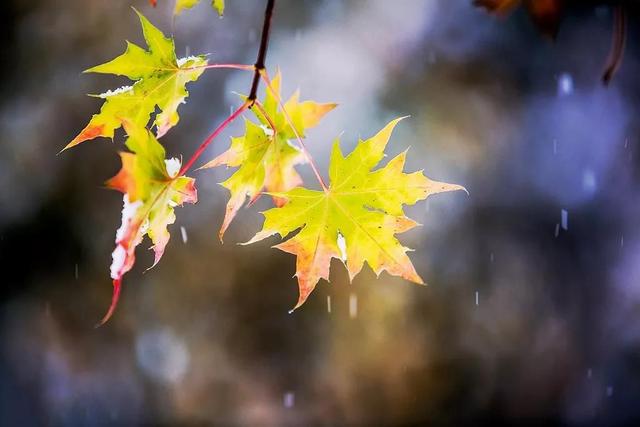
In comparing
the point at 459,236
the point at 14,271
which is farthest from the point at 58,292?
the point at 459,236

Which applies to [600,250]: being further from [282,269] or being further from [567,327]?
[282,269]

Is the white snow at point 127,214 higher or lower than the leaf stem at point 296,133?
lower

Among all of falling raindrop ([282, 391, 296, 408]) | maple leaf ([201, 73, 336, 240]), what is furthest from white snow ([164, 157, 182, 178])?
falling raindrop ([282, 391, 296, 408])

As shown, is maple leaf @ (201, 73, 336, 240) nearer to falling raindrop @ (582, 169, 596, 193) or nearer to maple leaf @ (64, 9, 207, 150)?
maple leaf @ (64, 9, 207, 150)

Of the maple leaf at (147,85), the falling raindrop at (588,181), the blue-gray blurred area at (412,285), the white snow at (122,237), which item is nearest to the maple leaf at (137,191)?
the white snow at (122,237)

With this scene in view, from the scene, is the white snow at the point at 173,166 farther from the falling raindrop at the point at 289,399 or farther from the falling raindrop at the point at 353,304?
the falling raindrop at the point at 289,399

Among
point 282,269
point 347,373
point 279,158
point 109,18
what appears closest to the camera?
point 279,158
